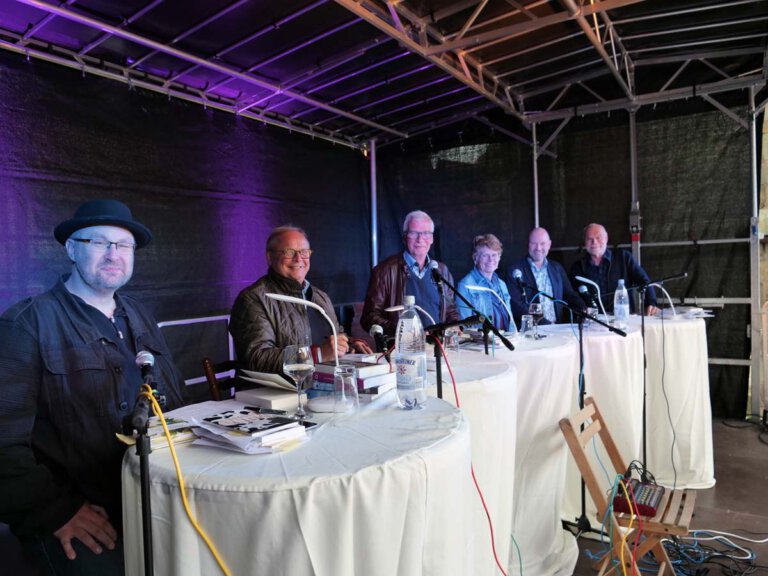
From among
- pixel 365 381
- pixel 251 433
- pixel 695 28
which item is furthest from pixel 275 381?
pixel 695 28

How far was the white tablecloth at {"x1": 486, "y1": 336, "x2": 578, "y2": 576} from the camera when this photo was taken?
7.46ft

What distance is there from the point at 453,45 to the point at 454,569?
3300 mm

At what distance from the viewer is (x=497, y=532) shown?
1.93 meters

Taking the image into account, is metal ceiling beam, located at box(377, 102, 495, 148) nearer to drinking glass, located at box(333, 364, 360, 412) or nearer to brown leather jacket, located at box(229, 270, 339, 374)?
brown leather jacket, located at box(229, 270, 339, 374)

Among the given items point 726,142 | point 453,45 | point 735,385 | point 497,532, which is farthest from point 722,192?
point 497,532

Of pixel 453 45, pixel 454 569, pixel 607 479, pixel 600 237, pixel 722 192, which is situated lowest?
pixel 607 479

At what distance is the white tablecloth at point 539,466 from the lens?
227cm

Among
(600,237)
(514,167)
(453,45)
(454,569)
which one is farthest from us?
(514,167)

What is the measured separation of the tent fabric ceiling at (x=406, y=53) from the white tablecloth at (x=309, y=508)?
2698mm

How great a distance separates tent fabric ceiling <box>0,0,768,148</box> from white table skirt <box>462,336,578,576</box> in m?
2.22

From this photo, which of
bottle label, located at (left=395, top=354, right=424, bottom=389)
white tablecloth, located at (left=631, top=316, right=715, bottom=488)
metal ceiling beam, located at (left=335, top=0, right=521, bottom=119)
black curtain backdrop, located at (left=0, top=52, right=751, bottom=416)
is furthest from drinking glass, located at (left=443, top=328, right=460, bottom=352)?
black curtain backdrop, located at (left=0, top=52, right=751, bottom=416)

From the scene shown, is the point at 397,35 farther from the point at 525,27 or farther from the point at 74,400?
the point at 74,400

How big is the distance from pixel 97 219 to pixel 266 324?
2.79 feet

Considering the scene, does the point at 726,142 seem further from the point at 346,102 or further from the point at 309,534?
the point at 309,534
